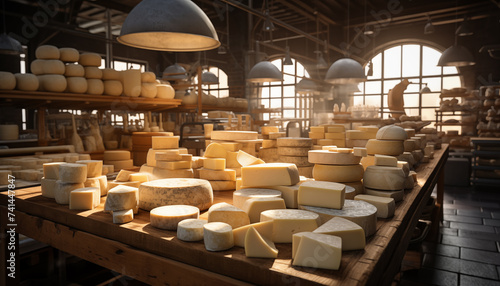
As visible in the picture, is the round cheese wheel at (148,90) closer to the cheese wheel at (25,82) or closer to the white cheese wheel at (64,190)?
the cheese wheel at (25,82)

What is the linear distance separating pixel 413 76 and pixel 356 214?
1110 centimetres

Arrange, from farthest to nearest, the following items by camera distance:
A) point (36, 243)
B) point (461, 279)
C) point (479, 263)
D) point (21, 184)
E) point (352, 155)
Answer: point (479, 263) → point (461, 279) → point (36, 243) → point (21, 184) → point (352, 155)

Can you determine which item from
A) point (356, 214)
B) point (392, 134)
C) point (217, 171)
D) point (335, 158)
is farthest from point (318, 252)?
point (392, 134)

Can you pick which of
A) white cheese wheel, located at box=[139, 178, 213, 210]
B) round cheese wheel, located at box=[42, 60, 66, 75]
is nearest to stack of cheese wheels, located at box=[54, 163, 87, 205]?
white cheese wheel, located at box=[139, 178, 213, 210]

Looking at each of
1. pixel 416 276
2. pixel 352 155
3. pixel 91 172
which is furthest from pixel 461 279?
pixel 91 172

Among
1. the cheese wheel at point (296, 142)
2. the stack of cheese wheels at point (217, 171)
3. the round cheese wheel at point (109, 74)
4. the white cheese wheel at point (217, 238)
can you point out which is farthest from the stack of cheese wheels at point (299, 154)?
the round cheese wheel at point (109, 74)

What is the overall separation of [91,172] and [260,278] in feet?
3.19

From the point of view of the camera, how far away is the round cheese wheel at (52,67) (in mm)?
3041

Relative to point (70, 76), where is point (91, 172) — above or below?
below

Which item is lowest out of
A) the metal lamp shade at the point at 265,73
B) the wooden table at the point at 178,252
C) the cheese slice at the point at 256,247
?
the wooden table at the point at 178,252

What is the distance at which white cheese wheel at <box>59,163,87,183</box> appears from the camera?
1.34 metres

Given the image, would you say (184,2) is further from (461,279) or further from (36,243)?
(461,279)

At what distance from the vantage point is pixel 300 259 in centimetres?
81

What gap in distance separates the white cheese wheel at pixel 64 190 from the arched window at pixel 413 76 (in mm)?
9898
